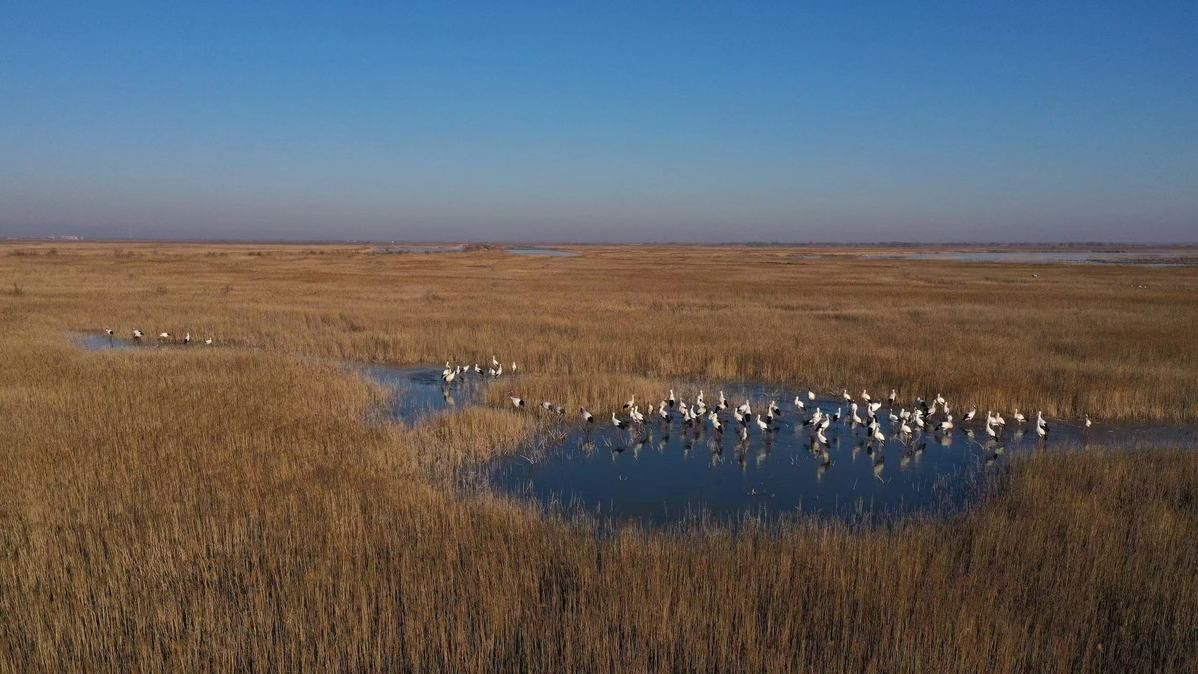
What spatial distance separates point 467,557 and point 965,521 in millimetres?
5405

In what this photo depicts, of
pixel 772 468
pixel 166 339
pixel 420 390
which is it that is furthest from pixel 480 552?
pixel 166 339

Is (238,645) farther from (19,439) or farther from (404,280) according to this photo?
(404,280)

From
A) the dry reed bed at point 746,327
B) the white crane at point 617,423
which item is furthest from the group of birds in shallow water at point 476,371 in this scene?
the white crane at point 617,423

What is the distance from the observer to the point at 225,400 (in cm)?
1283

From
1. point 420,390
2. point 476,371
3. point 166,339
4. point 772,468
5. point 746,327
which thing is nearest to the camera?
point 772,468

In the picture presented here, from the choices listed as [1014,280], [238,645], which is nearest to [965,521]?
[238,645]

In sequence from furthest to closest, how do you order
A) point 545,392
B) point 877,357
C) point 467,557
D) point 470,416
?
point 877,357 → point 545,392 → point 470,416 → point 467,557

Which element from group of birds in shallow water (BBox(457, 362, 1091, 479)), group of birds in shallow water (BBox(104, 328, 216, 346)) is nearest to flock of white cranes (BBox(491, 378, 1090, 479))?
group of birds in shallow water (BBox(457, 362, 1091, 479))

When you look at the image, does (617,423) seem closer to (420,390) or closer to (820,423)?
(820,423)

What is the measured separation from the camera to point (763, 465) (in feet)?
36.3

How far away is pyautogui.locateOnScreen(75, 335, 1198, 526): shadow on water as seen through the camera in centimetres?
904

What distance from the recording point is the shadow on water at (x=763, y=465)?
9039mm

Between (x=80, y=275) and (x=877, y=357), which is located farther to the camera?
(x=80, y=275)

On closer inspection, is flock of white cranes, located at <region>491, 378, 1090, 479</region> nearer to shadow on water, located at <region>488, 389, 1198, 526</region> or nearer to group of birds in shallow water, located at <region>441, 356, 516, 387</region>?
shadow on water, located at <region>488, 389, 1198, 526</region>
